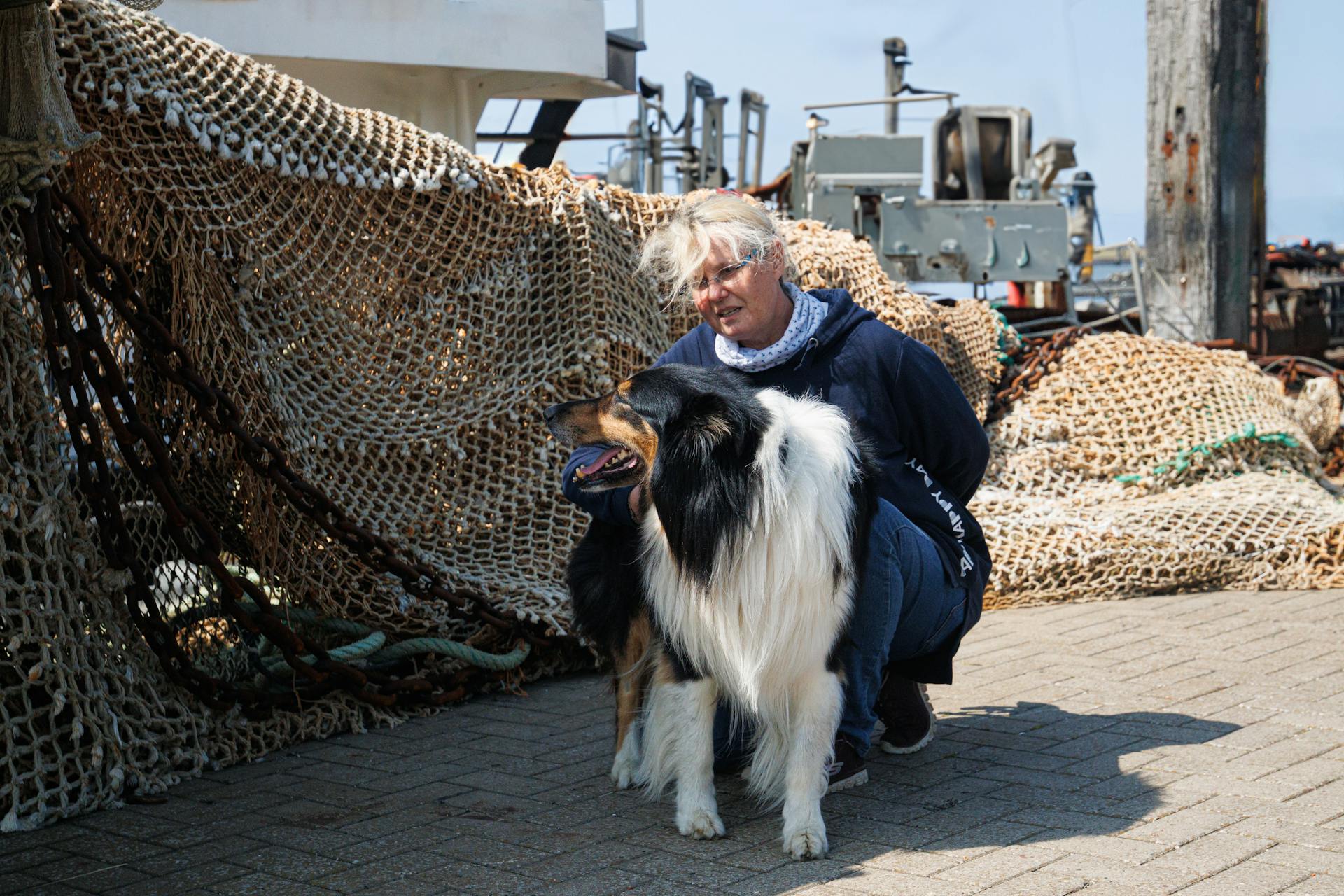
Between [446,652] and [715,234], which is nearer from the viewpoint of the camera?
[715,234]

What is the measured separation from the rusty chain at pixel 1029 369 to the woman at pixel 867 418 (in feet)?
11.3

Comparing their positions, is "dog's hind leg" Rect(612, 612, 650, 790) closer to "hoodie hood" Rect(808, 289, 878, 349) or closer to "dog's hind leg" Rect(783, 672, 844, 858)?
"dog's hind leg" Rect(783, 672, 844, 858)

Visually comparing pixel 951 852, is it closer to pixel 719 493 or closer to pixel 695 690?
pixel 695 690

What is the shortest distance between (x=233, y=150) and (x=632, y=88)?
9278 mm

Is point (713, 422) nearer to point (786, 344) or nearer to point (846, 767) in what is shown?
point (786, 344)

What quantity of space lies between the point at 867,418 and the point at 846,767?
36.6 inches

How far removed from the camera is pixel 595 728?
4.10 metres

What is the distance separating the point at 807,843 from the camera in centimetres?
293

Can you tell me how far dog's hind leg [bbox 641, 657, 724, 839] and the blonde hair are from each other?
1.04 metres

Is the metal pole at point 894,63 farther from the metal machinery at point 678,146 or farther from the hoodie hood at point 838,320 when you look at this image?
the hoodie hood at point 838,320

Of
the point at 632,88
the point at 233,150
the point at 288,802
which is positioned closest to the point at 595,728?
the point at 288,802

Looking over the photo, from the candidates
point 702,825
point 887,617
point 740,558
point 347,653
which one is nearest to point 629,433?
point 740,558

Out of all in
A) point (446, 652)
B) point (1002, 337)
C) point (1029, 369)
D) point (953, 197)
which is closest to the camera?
point (446, 652)

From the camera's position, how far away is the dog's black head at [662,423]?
2883mm
